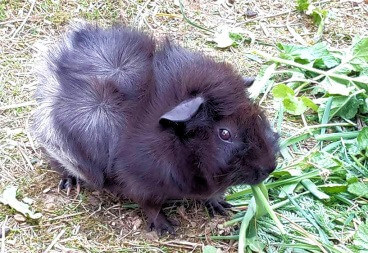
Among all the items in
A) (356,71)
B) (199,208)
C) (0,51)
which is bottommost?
(199,208)

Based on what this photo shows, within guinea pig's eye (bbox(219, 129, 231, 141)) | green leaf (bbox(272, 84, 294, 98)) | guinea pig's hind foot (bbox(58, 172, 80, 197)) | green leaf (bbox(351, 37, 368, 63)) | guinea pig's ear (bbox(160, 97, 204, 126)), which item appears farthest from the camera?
green leaf (bbox(351, 37, 368, 63))

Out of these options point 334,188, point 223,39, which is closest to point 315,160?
point 334,188

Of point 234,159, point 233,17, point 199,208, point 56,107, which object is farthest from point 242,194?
point 233,17

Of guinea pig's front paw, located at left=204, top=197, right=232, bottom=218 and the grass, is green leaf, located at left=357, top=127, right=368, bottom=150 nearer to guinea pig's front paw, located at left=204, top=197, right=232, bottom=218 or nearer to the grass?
the grass

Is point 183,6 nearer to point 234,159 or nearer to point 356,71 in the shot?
point 356,71

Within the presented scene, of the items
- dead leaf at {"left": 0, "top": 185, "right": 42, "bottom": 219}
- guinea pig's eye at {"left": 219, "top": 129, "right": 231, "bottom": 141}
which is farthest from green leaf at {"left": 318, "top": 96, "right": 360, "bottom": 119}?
dead leaf at {"left": 0, "top": 185, "right": 42, "bottom": 219}

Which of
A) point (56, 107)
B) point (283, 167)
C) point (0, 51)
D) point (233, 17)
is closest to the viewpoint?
point (56, 107)
